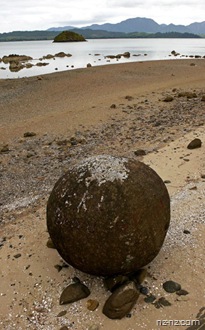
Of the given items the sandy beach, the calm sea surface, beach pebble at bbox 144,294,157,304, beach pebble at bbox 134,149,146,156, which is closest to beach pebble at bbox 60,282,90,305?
the sandy beach

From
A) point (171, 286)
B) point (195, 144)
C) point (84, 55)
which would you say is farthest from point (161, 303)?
point (84, 55)

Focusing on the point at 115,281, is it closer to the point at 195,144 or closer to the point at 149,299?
the point at 149,299

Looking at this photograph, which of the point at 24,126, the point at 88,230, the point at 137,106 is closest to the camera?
the point at 88,230

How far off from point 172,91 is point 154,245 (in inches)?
762

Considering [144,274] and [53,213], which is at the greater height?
[53,213]

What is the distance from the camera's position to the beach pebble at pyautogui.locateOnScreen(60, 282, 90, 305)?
5.82 m

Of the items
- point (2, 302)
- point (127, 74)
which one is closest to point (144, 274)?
point (2, 302)

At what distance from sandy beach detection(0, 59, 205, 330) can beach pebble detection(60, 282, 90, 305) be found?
0.29ft

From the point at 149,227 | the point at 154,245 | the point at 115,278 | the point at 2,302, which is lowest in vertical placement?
the point at 2,302

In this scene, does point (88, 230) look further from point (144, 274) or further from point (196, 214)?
point (196, 214)

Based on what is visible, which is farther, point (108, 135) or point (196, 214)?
point (108, 135)

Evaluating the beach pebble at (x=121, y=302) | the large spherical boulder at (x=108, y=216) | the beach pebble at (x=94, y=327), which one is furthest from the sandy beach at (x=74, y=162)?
the large spherical boulder at (x=108, y=216)

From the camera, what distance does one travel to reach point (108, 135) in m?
15.2

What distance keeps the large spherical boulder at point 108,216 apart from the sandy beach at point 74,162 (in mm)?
727
